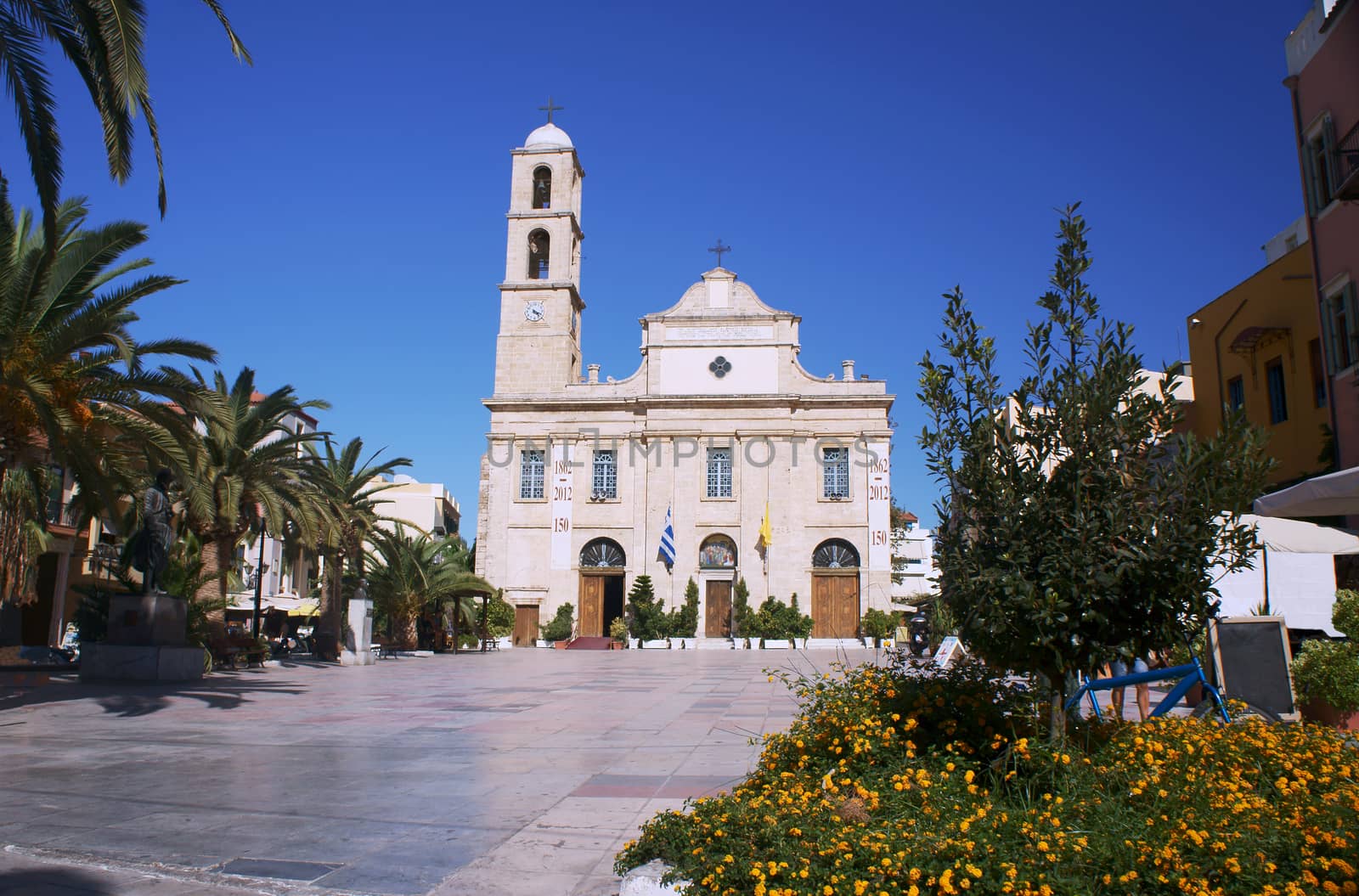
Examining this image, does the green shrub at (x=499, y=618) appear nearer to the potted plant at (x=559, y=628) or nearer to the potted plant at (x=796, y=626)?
the potted plant at (x=559, y=628)

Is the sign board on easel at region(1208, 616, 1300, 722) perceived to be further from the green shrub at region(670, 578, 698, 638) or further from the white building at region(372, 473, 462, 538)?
the white building at region(372, 473, 462, 538)

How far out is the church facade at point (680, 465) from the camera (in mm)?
38531

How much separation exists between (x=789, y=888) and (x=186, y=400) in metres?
12.2

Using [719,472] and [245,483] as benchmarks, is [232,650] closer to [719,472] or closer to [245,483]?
[245,483]

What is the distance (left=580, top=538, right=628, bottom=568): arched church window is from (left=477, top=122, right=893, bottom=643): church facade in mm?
69

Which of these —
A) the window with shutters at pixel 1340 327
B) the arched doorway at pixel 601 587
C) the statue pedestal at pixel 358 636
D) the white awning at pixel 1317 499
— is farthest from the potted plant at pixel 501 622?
the white awning at pixel 1317 499

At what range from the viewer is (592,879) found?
4609mm

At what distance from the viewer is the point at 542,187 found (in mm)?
43094

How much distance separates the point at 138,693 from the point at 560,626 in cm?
2457

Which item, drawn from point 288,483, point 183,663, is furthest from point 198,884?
point 288,483

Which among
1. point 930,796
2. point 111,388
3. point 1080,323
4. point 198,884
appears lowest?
point 198,884

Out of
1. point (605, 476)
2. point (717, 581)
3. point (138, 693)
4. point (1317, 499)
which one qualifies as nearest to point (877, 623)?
point (717, 581)

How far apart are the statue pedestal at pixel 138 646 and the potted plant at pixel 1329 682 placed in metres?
15.1

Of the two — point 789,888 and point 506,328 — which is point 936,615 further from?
point 506,328
